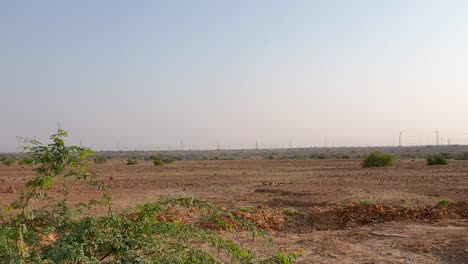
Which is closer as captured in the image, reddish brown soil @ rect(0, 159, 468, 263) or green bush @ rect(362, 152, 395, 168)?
reddish brown soil @ rect(0, 159, 468, 263)

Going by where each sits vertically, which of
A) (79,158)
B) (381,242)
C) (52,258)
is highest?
(79,158)

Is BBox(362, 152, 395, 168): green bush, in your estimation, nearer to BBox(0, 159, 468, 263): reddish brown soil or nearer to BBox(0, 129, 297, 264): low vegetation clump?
BBox(0, 159, 468, 263): reddish brown soil

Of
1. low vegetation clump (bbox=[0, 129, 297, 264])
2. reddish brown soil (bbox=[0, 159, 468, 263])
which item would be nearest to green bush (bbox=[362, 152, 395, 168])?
reddish brown soil (bbox=[0, 159, 468, 263])

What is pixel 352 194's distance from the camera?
21.1 metres

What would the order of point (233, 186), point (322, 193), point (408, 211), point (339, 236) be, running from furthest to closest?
point (233, 186), point (322, 193), point (408, 211), point (339, 236)

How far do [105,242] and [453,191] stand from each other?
20.4 meters

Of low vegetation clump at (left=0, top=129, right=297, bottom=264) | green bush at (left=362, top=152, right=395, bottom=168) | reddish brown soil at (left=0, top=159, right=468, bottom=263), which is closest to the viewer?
low vegetation clump at (left=0, top=129, right=297, bottom=264)

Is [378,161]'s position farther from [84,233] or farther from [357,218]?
[84,233]

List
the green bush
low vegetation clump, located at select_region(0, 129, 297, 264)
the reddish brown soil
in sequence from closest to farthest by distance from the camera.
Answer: low vegetation clump, located at select_region(0, 129, 297, 264)
the reddish brown soil
the green bush

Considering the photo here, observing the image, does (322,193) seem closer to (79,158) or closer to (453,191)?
(453,191)

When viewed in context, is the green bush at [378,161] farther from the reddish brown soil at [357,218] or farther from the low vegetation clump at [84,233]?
the low vegetation clump at [84,233]

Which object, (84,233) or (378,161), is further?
(378,161)

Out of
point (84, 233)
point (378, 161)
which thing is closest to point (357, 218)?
point (84, 233)

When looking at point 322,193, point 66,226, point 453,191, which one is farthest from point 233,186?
point 66,226
